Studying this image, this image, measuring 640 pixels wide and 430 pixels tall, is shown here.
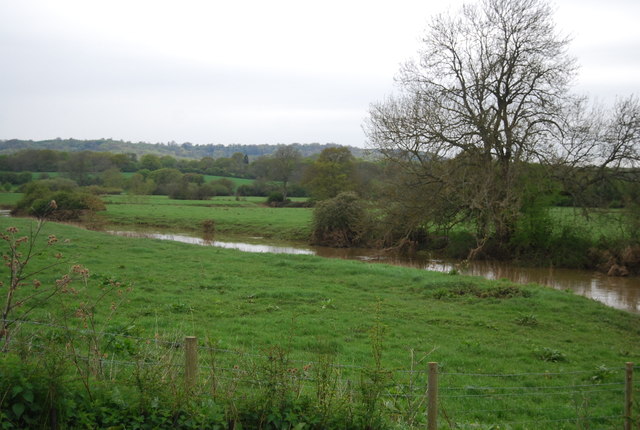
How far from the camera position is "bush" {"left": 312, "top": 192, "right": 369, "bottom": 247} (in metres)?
35.3

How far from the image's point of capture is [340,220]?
35.9 metres

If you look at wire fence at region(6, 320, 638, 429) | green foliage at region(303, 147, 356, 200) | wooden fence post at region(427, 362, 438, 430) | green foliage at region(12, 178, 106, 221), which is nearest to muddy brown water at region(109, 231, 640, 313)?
wire fence at region(6, 320, 638, 429)

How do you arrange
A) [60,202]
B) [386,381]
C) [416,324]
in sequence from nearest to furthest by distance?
[386,381]
[416,324]
[60,202]

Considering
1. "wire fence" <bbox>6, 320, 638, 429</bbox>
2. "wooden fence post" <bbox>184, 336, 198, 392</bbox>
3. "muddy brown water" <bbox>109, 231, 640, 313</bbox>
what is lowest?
"muddy brown water" <bbox>109, 231, 640, 313</bbox>

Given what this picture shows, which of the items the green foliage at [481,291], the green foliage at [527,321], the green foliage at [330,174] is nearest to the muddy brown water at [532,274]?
the green foliage at [481,291]

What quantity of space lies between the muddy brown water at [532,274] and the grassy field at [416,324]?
4.68 metres

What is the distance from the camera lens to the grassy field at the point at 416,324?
26.3ft

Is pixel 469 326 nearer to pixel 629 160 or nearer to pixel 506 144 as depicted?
pixel 506 144

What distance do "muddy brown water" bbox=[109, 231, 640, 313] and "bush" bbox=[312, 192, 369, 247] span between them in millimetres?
1356

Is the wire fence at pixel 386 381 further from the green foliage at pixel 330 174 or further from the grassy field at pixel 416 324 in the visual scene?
the green foliage at pixel 330 174

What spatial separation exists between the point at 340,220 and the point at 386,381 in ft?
96.7

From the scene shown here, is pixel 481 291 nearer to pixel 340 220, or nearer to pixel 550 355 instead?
pixel 550 355

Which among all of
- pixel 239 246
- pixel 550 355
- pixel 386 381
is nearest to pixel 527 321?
pixel 550 355

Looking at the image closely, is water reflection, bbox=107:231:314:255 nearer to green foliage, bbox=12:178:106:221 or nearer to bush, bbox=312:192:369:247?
bush, bbox=312:192:369:247
